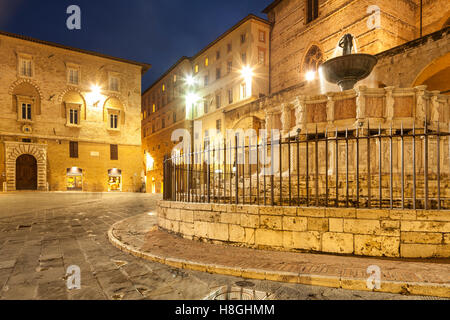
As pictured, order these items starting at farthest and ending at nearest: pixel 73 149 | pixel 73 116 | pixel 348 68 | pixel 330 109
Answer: pixel 73 116 < pixel 73 149 < pixel 348 68 < pixel 330 109

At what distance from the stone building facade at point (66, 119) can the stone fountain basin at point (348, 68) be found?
84.0 ft

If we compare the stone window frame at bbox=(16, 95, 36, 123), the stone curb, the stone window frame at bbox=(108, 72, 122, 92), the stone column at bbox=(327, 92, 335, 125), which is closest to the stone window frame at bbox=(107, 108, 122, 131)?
the stone window frame at bbox=(108, 72, 122, 92)

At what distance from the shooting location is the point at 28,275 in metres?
3.88

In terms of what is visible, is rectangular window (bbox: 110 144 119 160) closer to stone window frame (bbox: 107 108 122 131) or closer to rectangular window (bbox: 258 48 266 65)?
stone window frame (bbox: 107 108 122 131)

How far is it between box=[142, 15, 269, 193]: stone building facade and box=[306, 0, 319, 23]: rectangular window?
4.93 m

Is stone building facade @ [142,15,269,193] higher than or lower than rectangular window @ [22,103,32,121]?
higher

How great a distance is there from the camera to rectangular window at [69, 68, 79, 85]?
27.6 metres

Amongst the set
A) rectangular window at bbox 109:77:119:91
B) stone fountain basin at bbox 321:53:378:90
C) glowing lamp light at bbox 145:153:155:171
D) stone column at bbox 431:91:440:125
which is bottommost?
glowing lamp light at bbox 145:153:155:171

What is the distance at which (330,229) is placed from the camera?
4785 millimetres

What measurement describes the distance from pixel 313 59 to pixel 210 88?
13.7 m

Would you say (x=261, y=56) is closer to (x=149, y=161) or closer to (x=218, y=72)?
(x=218, y=72)

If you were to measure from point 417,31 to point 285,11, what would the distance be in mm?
11955

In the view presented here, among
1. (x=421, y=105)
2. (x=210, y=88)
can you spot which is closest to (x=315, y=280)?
(x=421, y=105)

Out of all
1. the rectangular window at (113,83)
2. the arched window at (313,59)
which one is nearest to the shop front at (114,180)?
the rectangular window at (113,83)
